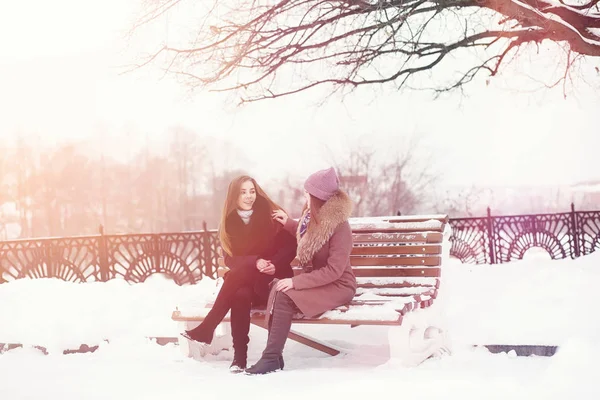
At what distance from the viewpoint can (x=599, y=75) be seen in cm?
1157

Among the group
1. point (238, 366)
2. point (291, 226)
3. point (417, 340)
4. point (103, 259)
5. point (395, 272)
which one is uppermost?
point (291, 226)

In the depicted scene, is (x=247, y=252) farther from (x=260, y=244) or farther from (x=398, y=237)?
(x=398, y=237)

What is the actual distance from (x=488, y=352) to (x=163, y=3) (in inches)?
266

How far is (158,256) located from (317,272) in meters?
10.2

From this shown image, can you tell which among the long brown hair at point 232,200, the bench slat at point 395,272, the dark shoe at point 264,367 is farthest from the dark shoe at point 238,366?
the bench slat at point 395,272

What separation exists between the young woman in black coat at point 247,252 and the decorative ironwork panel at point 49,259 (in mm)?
9666

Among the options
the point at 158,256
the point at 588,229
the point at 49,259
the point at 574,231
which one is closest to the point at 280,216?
the point at 158,256

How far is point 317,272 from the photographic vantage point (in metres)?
5.77

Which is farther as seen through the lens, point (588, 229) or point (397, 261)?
point (588, 229)

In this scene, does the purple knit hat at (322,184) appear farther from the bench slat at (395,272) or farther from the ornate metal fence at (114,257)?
the ornate metal fence at (114,257)

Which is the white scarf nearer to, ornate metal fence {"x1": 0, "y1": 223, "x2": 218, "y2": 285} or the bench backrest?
the bench backrest

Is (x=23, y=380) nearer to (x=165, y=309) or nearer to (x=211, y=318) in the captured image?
(x=211, y=318)

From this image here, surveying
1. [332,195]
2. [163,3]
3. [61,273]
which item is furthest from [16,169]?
[332,195]

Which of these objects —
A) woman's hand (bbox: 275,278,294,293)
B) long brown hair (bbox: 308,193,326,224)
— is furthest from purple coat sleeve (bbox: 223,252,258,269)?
long brown hair (bbox: 308,193,326,224)
